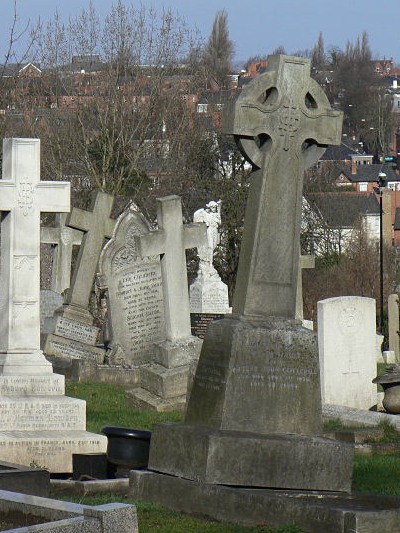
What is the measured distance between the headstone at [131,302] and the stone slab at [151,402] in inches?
132

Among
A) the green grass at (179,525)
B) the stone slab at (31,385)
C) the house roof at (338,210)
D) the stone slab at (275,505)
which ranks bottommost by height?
the green grass at (179,525)

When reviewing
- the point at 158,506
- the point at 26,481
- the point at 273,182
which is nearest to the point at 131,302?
the point at 26,481

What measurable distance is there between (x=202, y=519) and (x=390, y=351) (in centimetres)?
1965

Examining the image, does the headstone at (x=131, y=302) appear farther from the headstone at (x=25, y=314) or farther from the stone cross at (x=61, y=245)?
the headstone at (x=25, y=314)

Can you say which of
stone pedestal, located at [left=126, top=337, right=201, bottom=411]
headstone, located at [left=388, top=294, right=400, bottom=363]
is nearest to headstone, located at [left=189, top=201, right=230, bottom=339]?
headstone, located at [left=388, top=294, right=400, bottom=363]

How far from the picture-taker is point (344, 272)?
149 ft

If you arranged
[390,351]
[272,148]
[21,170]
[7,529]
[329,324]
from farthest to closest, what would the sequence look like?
1. [390,351]
2. [329,324]
3. [21,170]
4. [272,148]
5. [7,529]

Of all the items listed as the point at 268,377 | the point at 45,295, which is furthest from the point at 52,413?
the point at 45,295

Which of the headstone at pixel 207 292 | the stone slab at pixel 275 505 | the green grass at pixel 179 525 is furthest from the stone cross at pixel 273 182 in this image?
the headstone at pixel 207 292

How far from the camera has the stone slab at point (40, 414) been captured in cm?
1316

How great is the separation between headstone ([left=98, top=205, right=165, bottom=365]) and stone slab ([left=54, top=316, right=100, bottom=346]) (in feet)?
4.56

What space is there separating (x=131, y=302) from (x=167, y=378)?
3701 millimetres

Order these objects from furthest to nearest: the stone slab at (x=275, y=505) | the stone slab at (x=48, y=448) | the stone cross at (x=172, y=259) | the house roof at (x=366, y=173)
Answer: the house roof at (x=366, y=173)
the stone cross at (x=172, y=259)
the stone slab at (x=48, y=448)
the stone slab at (x=275, y=505)

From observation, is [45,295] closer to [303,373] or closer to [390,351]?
[390,351]
